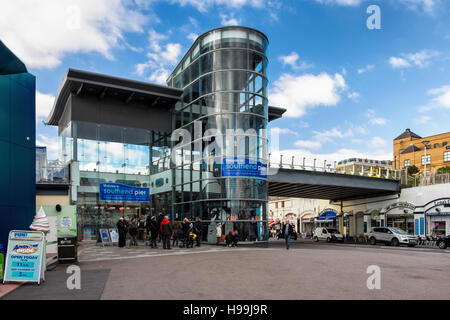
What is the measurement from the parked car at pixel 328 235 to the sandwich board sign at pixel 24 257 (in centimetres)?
3414

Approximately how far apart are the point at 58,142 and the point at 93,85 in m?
6.97

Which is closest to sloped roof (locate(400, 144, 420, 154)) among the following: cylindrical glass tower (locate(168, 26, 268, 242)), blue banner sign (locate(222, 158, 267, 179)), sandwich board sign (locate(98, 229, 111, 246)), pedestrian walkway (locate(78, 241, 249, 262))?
cylindrical glass tower (locate(168, 26, 268, 242))

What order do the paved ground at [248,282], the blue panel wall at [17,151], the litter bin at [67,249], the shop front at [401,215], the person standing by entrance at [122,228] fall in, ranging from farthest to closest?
1. the shop front at [401,215]
2. the person standing by entrance at [122,228]
3. the litter bin at [67,249]
4. the blue panel wall at [17,151]
5. the paved ground at [248,282]

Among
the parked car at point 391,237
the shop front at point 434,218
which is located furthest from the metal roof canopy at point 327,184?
the parked car at point 391,237

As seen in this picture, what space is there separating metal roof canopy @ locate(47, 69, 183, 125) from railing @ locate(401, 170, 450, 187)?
2449 centimetres

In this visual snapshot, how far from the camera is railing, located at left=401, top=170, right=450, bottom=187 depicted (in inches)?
1427

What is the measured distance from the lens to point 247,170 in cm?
2472

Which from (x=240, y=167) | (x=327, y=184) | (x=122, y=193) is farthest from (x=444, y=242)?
(x=122, y=193)

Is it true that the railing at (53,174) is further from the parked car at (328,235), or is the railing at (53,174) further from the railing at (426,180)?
the railing at (426,180)

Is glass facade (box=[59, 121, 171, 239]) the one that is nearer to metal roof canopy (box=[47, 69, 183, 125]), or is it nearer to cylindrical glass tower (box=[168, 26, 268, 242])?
metal roof canopy (box=[47, 69, 183, 125])

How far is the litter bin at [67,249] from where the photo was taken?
538 inches

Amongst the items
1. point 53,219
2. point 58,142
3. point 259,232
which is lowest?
point 259,232
